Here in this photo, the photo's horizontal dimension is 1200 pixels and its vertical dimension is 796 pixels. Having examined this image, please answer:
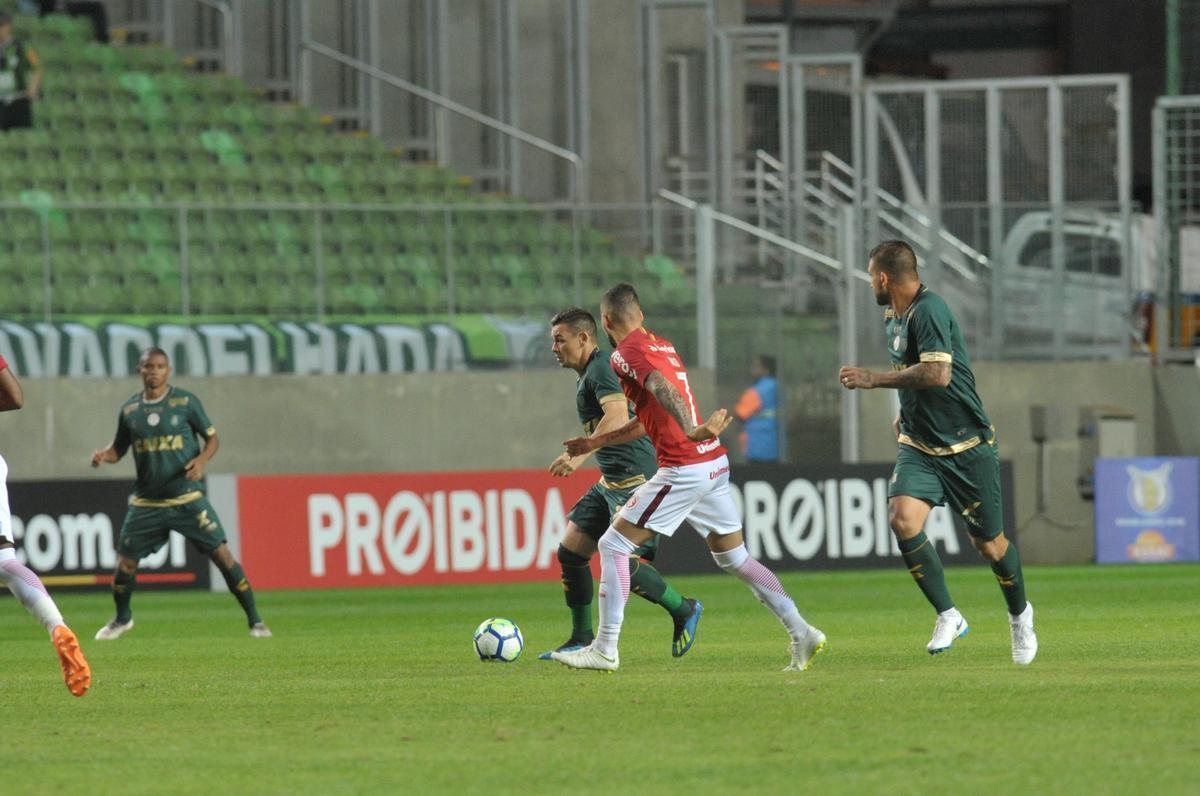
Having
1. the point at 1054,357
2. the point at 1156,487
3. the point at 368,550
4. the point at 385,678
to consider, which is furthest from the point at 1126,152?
the point at 385,678

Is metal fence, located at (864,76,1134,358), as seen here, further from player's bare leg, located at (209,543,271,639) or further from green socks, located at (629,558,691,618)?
green socks, located at (629,558,691,618)

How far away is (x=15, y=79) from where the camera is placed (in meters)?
25.4

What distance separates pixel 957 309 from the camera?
25.8 meters

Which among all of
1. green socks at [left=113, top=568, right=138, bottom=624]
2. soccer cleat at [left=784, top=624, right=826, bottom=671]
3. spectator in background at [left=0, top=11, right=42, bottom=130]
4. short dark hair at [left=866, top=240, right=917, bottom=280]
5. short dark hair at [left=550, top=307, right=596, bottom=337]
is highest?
spectator in background at [left=0, top=11, right=42, bottom=130]

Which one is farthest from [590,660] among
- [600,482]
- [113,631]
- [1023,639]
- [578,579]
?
[113,631]

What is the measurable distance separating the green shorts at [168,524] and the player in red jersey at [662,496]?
516cm

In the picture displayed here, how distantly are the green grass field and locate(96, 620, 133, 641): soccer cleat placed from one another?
14 centimetres

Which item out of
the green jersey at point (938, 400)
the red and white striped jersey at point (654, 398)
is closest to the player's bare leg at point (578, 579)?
the red and white striped jersey at point (654, 398)

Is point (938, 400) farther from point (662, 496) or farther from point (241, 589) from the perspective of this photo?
point (241, 589)

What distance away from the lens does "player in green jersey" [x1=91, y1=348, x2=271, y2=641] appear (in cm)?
1479

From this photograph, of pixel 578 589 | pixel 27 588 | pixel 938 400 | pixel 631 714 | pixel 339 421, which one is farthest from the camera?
pixel 339 421

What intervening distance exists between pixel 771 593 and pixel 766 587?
0.04m

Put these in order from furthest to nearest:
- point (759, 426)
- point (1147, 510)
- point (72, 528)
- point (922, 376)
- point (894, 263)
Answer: point (759, 426)
point (1147, 510)
point (72, 528)
point (894, 263)
point (922, 376)

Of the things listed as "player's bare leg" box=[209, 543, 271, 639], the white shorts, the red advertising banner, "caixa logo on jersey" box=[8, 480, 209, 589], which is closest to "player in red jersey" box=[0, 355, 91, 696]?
the white shorts
